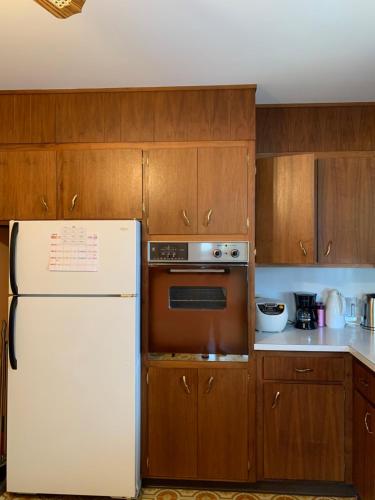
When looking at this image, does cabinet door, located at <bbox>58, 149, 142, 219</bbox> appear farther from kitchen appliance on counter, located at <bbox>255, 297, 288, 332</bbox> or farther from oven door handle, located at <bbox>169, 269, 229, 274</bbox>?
kitchen appliance on counter, located at <bbox>255, 297, 288, 332</bbox>

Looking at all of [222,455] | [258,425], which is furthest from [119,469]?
[258,425]

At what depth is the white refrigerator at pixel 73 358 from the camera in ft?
6.59

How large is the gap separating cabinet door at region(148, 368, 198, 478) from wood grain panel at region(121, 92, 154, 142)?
1.46 metres

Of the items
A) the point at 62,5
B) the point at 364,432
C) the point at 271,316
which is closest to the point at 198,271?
the point at 271,316

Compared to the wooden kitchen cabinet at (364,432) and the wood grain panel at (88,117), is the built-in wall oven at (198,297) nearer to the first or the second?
the wooden kitchen cabinet at (364,432)

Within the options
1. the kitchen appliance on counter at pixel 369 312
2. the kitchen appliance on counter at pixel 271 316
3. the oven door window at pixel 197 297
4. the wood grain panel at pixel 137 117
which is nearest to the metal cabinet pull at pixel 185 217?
the oven door window at pixel 197 297

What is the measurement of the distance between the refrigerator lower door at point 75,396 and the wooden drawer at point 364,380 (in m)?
1.26

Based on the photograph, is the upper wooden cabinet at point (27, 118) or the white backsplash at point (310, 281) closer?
the upper wooden cabinet at point (27, 118)

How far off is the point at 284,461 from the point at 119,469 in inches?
38.5

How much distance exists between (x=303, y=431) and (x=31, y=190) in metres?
2.23

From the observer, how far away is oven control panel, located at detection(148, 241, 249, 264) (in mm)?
2121

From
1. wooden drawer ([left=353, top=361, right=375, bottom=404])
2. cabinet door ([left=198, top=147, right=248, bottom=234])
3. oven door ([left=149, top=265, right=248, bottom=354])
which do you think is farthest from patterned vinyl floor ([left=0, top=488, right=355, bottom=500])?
cabinet door ([left=198, top=147, right=248, bottom=234])

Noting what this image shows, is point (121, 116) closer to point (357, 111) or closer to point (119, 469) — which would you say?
point (357, 111)

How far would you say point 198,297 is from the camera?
216cm
